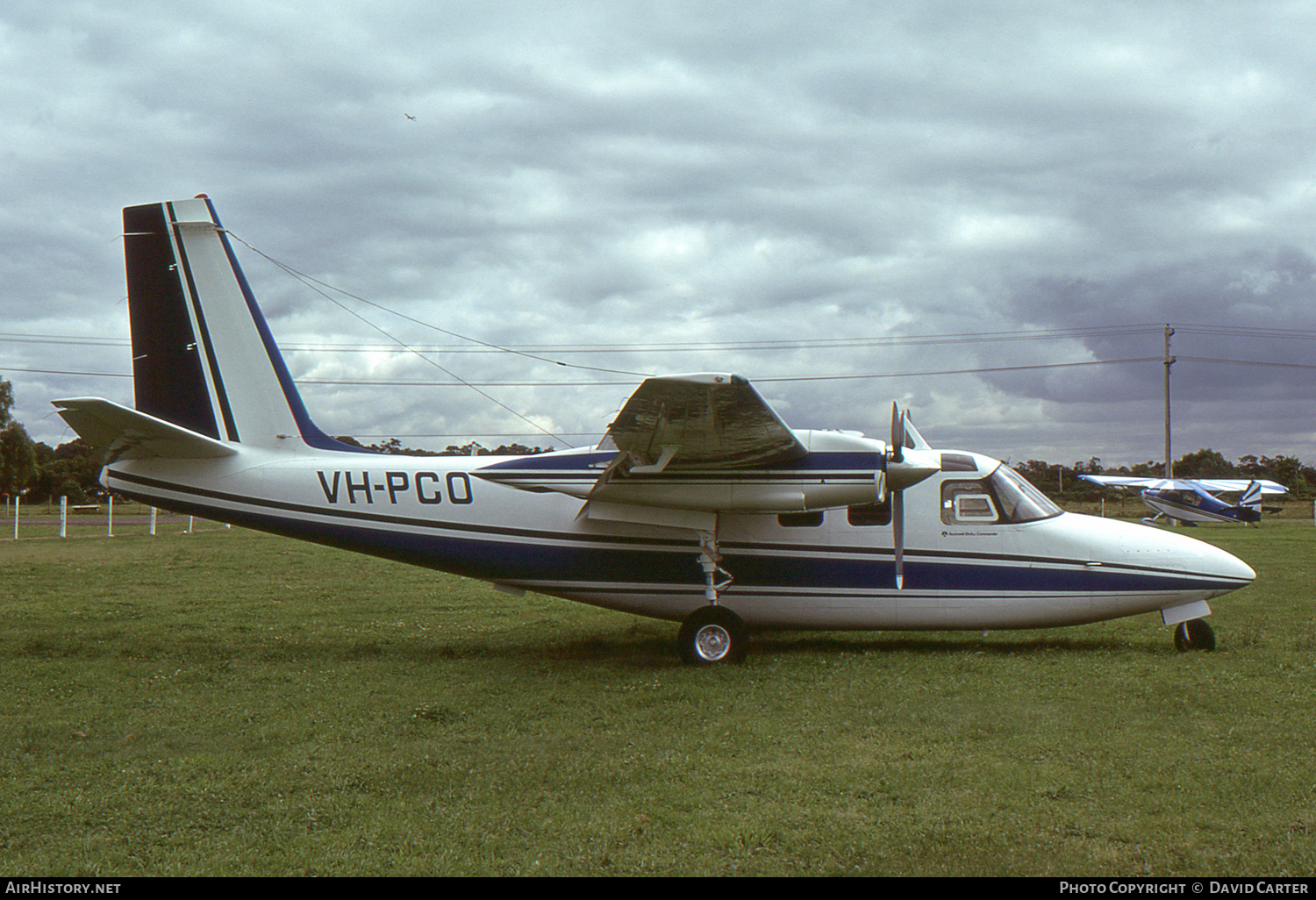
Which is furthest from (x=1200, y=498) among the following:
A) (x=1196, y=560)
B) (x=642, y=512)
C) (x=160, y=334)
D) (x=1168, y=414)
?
(x=160, y=334)

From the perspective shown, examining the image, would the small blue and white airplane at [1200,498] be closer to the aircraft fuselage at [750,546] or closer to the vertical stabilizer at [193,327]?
the aircraft fuselage at [750,546]

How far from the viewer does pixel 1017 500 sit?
10.4m

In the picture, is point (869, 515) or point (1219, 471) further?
point (1219, 471)

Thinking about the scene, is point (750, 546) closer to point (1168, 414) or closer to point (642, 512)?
point (642, 512)

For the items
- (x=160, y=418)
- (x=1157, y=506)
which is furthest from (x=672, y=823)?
(x=1157, y=506)

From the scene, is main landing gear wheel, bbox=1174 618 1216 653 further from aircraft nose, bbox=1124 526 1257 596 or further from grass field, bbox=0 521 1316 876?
aircraft nose, bbox=1124 526 1257 596

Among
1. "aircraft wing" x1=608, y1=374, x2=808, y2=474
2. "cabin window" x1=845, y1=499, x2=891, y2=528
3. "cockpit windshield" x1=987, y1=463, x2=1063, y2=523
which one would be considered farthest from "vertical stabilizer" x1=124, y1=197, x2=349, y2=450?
"cockpit windshield" x1=987, y1=463, x2=1063, y2=523

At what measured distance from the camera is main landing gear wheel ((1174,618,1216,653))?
9922mm

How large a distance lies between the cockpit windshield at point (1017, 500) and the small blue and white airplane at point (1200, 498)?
1399 inches

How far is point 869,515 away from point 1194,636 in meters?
3.92

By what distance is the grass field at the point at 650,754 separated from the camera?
15.3 feet

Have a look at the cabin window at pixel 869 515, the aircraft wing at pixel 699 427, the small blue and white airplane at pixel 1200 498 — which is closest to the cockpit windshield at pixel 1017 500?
the cabin window at pixel 869 515

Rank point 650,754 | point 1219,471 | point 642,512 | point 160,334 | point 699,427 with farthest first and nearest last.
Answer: point 1219,471, point 160,334, point 642,512, point 699,427, point 650,754
